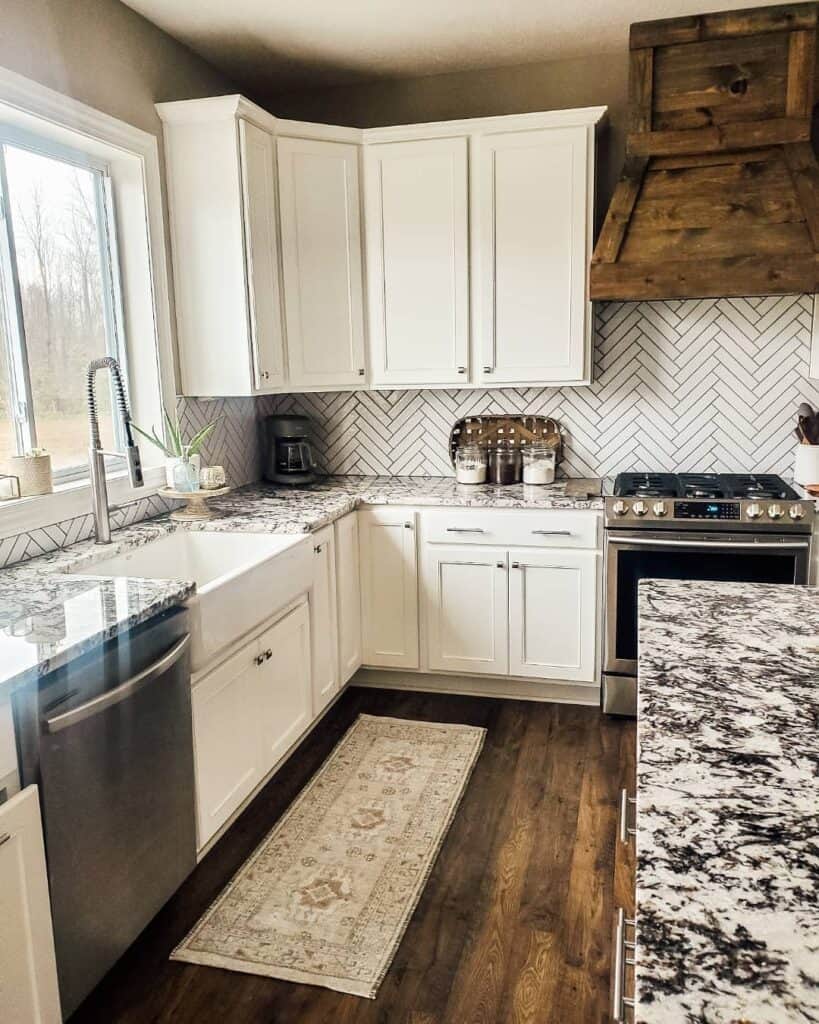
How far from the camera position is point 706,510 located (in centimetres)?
325

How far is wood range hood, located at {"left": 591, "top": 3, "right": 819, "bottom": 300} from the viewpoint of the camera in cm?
296

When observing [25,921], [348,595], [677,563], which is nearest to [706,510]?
[677,563]

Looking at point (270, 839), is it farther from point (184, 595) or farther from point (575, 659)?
point (575, 659)

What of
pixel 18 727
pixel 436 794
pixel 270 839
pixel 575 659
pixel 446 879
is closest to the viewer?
pixel 18 727

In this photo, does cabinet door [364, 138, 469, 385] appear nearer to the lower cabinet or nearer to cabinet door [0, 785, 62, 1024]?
the lower cabinet

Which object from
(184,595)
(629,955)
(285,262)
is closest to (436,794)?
(184,595)

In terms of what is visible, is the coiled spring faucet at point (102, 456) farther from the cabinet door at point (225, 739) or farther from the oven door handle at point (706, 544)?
the oven door handle at point (706, 544)

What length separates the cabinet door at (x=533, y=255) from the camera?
347cm

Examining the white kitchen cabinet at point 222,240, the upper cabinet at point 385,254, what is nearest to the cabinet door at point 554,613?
the upper cabinet at point 385,254

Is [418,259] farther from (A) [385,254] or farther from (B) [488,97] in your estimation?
(B) [488,97]

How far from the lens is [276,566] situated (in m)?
2.77

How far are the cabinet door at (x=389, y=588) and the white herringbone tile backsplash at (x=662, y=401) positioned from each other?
1.96 ft

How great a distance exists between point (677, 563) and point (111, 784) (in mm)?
2246

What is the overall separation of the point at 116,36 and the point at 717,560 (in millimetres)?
2881
